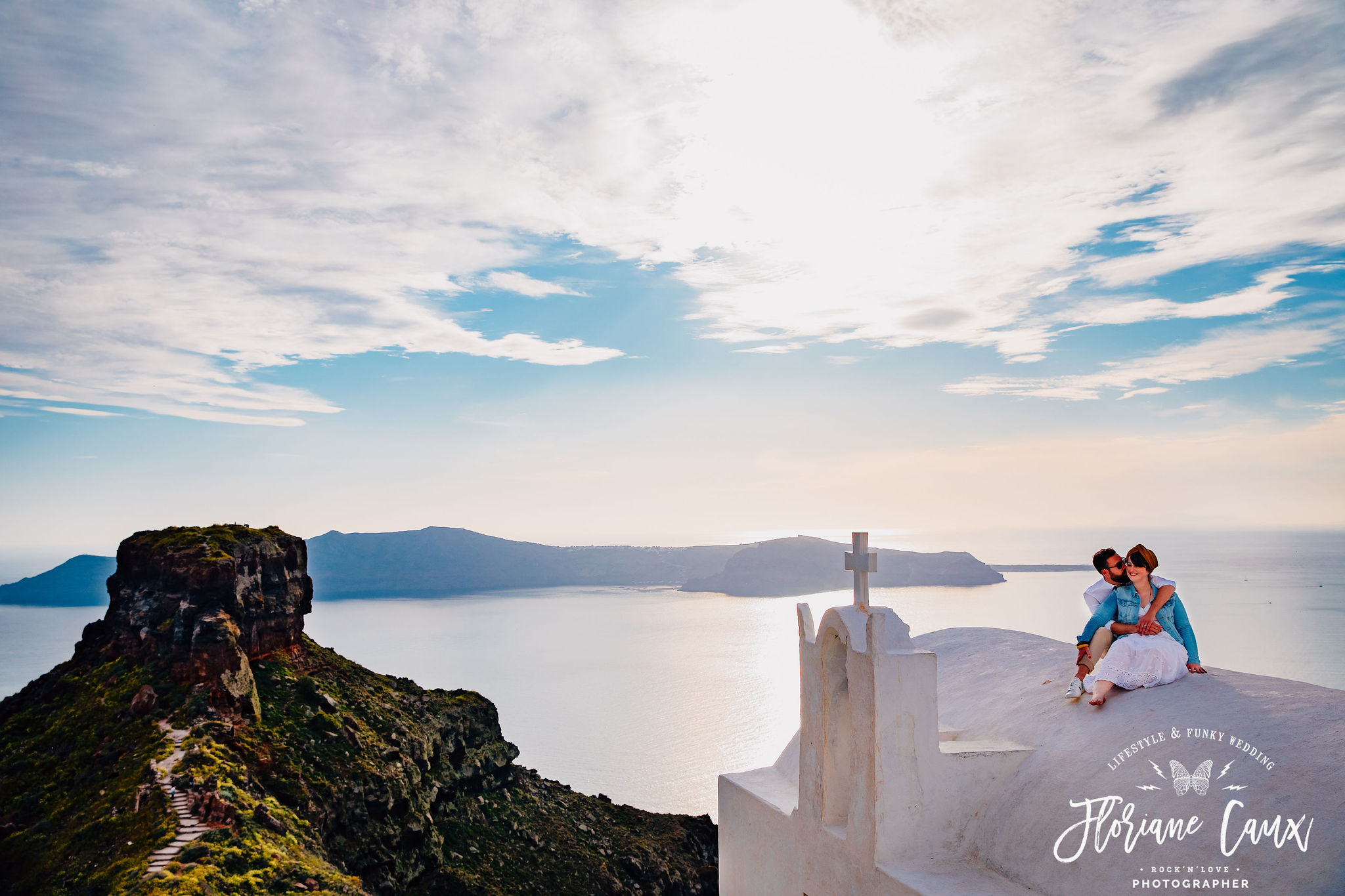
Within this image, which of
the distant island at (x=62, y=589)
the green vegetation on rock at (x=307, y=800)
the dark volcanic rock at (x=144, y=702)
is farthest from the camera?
the distant island at (x=62, y=589)

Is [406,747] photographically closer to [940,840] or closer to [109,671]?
[109,671]

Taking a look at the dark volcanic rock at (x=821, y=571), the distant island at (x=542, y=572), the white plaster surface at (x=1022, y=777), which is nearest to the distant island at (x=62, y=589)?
the distant island at (x=542, y=572)

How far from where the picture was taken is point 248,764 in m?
15.8

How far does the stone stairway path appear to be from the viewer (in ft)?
37.2

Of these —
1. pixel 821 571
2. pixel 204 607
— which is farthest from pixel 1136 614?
pixel 821 571

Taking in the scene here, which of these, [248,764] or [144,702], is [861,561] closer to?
[248,764]

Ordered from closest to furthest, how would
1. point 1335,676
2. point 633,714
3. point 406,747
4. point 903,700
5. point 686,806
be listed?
point 903,700
point 406,747
point 686,806
point 1335,676
point 633,714

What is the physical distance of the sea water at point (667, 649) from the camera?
56.2 meters

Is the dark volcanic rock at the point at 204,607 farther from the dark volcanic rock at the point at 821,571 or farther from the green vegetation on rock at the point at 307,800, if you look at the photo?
the dark volcanic rock at the point at 821,571

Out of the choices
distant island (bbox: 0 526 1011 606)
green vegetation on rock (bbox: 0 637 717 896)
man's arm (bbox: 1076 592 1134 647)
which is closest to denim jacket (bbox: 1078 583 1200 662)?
man's arm (bbox: 1076 592 1134 647)

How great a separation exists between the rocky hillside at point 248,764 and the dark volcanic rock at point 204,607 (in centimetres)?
4

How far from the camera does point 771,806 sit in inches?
394

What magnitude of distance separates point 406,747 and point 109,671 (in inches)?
294

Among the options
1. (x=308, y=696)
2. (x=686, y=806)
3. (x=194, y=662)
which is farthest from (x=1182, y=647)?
(x=686, y=806)
